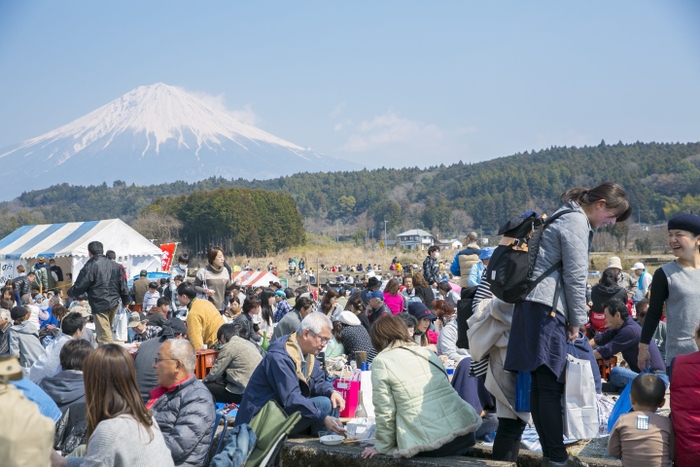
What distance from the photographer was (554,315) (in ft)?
11.5

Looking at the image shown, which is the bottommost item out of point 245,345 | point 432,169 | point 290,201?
point 245,345

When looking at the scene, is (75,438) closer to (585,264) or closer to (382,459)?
(382,459)

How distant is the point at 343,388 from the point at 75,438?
77.5 inches

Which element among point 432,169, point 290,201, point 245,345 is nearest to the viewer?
point 245,345

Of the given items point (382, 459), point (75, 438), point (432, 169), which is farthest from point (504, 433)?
point (432, 169)

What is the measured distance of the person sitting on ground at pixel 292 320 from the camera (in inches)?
287

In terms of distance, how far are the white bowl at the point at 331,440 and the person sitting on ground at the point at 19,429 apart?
6.90 feet

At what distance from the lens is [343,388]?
18.0 feet

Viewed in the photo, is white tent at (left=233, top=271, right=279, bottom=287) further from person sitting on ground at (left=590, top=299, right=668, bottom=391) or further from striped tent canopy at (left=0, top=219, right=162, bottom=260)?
person sitting on ground at (left=590, top=299, right=668, bottom=391)

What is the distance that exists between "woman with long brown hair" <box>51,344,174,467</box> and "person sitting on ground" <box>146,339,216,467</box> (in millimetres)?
681

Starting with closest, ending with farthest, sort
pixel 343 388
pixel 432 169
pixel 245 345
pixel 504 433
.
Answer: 1. pixel 504 433
2. pixel 343 388
3. pixel 245 345
4. pixel 432 169

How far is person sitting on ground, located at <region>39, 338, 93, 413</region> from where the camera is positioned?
4738mm

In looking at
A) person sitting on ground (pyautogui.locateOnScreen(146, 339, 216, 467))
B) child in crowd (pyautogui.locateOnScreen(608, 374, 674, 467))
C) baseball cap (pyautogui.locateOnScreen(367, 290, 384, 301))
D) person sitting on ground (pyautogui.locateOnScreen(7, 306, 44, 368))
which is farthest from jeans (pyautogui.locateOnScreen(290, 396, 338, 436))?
baseball cap (pyautogui.locateOnScreen(367, 290, 384, 301))

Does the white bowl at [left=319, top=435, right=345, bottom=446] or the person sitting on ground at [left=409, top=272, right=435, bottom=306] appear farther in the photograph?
the person sitting on ground at [left=409, top=272, right=435, bottom=306]
